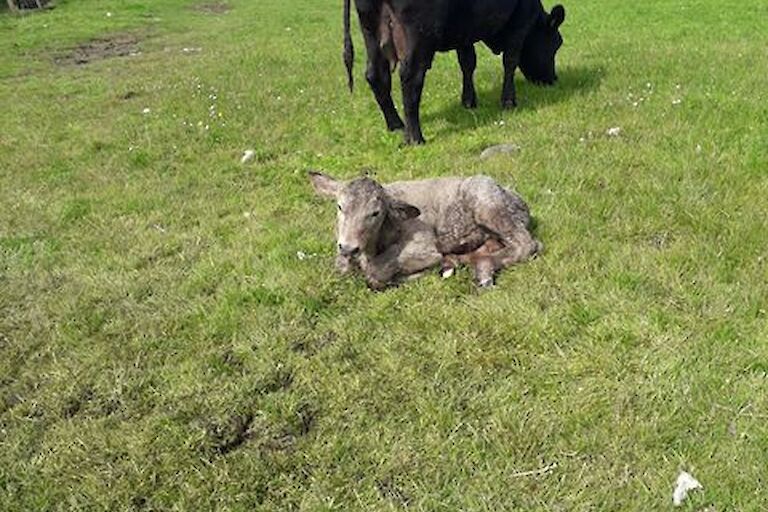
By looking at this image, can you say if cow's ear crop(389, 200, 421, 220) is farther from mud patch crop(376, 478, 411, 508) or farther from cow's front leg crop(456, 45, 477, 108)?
cow's front leg crop(456, 45, 477, 108)

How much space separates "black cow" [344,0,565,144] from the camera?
29.1ft

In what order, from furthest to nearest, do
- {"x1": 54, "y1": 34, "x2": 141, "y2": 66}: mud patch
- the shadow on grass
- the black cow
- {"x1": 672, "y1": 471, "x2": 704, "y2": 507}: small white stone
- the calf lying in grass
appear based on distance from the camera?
{"x1": 54, "y1": 34, "x2": 141, "y2": 66}: mud patch → the shadow on grass → the black cow → the calf lying in grass → {"x1": 672, "y1": 471, "x2": 704, "y2": 507}: small white stone

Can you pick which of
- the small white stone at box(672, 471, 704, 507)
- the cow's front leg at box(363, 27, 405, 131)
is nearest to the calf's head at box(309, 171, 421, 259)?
the small white stone at box(672, 471, 704, 507)

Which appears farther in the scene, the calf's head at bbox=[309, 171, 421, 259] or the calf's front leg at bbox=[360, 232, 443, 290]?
the calf's front leg at bbox=[360, 232, 443, 290]

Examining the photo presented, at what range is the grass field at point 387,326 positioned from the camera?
3.83 metres

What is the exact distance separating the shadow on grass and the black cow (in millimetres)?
263

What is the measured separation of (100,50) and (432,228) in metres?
18.1

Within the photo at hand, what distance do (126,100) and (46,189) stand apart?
17.3 ft

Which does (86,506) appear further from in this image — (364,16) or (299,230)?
(364,16)

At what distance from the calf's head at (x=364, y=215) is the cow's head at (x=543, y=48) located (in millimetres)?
6755

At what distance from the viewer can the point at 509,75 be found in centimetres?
1070

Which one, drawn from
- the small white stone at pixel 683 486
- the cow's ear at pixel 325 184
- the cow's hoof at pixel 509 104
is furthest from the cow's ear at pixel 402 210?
the cow's hoof at pixel 509 104

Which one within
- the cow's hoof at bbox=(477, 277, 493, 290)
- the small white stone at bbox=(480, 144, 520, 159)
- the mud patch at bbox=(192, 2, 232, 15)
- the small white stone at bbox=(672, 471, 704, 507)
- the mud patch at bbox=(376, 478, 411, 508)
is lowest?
the mud patch at bbox=(192, 2, 232, 15)

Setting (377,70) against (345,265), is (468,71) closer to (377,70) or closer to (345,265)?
(377,70)
